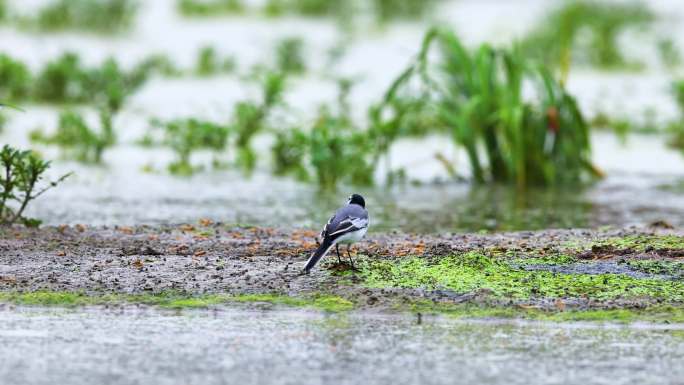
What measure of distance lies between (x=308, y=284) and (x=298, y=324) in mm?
720

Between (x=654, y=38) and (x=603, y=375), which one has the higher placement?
(x=654, y=38)

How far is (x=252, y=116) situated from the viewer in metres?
13.9

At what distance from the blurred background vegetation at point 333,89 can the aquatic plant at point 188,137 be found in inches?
0.7

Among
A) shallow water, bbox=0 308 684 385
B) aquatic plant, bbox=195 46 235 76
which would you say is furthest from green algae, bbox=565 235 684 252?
aquatic plant, bbox=195 46 235 76

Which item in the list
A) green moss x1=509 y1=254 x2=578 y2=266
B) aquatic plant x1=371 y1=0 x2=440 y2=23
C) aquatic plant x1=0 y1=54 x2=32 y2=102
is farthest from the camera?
aquatic plant x1=371 y1=0 x2=440 y2=23

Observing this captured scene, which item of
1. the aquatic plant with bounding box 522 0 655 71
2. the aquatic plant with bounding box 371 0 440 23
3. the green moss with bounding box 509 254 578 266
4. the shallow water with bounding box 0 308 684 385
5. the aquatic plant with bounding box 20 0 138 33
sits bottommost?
the shallow water with bounding box 0 308 684 385

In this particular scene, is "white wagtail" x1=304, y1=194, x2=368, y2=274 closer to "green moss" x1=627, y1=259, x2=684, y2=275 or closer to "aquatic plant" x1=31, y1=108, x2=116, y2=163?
"green moss" x1=627, y1=259, x2=684, y2=275

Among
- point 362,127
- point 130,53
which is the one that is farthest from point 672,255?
point 130,53

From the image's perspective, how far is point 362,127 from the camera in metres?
15.2

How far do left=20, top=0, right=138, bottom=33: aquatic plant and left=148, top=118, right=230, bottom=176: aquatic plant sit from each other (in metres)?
4.58

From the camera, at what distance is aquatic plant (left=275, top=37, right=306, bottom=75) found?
17.0m

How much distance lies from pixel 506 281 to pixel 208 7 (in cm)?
1347

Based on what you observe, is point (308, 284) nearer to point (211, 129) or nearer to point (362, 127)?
point (211, 129)

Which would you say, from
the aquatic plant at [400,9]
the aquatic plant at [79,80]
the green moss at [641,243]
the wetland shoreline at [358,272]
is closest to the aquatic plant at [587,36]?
the aquatic plant at [400,9]
